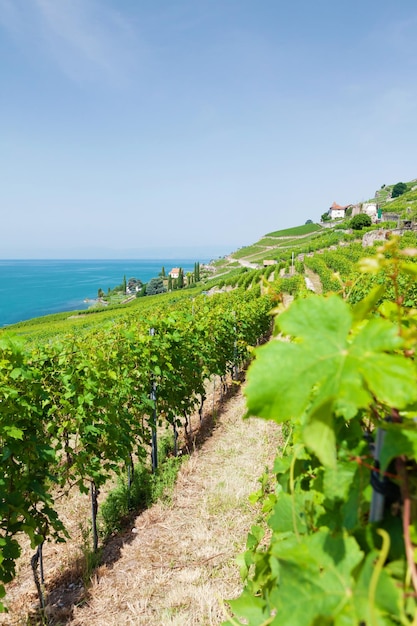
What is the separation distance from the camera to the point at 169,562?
3.79 m

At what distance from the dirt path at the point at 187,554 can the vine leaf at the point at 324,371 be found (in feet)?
6.68

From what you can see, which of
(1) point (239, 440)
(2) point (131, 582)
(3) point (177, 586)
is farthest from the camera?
(1) point (239, 440)

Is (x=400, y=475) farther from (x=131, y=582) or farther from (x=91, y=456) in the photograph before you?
(x=91, y=456)

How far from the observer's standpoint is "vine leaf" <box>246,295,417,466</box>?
0.59m

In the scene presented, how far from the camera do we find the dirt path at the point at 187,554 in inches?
123

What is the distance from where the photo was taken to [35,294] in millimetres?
165500

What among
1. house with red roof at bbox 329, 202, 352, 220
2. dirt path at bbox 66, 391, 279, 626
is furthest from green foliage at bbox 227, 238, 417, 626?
house with red roof at bbox 329, 202, 352, 220

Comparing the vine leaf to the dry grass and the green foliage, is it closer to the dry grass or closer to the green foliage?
the green foliage

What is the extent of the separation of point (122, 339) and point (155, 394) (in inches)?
40.8

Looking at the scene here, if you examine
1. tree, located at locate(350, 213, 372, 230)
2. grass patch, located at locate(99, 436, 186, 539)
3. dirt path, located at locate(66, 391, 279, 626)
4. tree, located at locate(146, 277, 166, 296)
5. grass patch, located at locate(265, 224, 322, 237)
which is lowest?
tree, located at locate(146, 277, 166, 296)

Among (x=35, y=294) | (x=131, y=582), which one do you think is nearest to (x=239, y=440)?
(x=131, y=582)

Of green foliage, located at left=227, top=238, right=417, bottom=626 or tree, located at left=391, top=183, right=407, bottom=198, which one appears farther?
tree, located at left=391, top=183, right=407, bottom=198

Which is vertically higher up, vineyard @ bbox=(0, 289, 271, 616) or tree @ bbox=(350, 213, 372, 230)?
tree @ bbox=(350, 213, 372, 230)

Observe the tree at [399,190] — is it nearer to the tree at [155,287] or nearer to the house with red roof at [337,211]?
the house with red roof at [337,211]
